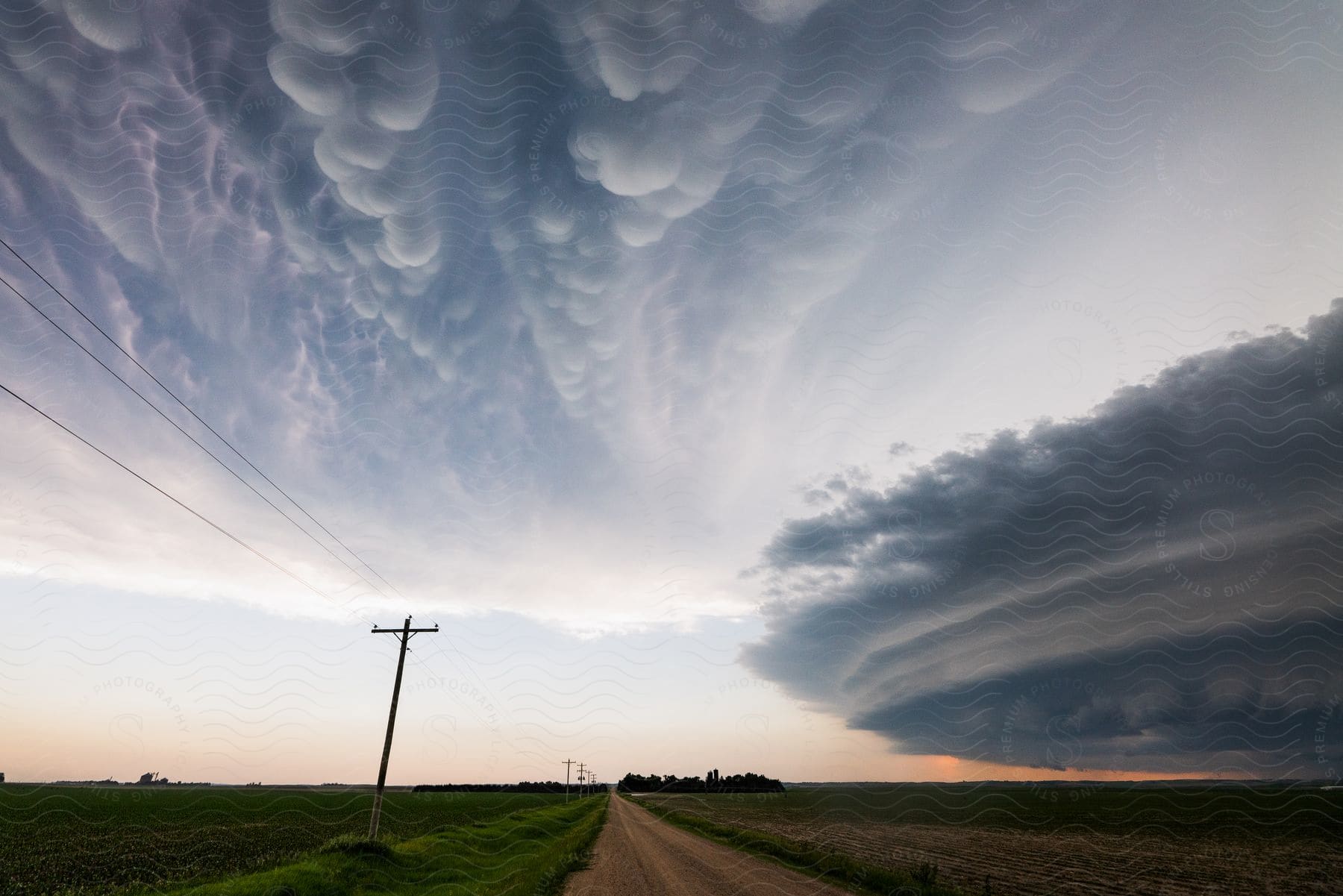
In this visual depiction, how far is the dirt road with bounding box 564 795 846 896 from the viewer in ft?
60.1

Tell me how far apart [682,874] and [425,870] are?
1023 centimetres

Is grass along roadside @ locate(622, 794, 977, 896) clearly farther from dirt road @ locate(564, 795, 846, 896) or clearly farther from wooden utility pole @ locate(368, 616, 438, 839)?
wooden utility pole @ locate(368, 616, 438, 839)

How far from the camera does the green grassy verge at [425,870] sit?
1759 cm

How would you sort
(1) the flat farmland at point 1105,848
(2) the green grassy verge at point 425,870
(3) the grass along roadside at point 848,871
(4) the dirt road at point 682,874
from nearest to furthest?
(2) the green grassy verge at point 425,870
(3) the grass along roadside at point 848,871
(4) the dirt road at point 682,874
(1) the flat farmland at point 1105,848

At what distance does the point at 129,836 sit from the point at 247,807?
4196 cm

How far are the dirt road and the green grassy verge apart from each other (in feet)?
4.10

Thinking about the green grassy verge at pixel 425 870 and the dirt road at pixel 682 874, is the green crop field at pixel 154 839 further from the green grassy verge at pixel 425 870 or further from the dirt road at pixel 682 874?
the dirt road at pixel 682 874

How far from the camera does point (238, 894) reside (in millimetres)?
16281

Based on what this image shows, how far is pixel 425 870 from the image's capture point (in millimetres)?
23312

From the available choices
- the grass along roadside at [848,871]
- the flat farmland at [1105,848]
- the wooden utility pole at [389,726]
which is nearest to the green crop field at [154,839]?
the wooden utility pole at [389,726]

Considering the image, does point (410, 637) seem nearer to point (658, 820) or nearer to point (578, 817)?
point (658, 820)

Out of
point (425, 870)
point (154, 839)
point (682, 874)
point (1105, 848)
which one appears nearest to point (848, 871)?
point (682, 874)

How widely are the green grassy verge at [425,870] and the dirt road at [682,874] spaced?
125 cm

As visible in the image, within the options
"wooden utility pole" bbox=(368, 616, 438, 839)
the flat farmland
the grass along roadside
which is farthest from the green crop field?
the flat farmland
